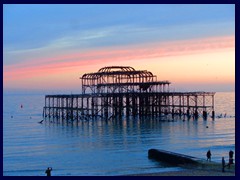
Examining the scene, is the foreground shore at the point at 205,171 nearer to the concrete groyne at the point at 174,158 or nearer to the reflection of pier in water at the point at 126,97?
the concrete groyne at the point at 174,158

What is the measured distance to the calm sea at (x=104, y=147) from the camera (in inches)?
912

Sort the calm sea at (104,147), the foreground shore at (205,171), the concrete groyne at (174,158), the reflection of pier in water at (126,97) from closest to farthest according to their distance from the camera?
the foreground shore at (205,171), the concrete groyne at (174,158), the calm sea at (104,147), the reflection of pier in water at (126,97)

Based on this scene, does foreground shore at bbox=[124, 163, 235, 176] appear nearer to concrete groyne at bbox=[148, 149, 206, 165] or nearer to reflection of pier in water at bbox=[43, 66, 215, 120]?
concrete groyne at bbox=[148, 149, 206, 165]

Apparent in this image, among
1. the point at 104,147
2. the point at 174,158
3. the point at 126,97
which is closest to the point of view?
the point at 174,158

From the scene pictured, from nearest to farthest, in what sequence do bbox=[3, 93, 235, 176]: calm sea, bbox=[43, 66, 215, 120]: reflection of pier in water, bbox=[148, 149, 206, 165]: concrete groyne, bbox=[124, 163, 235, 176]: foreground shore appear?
1. bbox=[124, 163, 235, 176]: foreground shore
2. bbox=[148, 149, 206, 165]: concrete groyne
3. bbox=[3, 93, 235, 176]: calm sea
4. bbox=[43, 66, 215, 120]: reflection of pier in water

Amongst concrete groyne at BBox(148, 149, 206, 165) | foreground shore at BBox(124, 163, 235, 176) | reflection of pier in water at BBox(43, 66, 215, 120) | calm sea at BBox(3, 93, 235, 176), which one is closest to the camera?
foreground shore at BBox(124, 163, 235, 176)

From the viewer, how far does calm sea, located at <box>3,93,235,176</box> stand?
23.2 metres

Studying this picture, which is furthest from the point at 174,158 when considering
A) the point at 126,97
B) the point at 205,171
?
the point at 126,97

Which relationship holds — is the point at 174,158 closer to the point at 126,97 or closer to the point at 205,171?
the point at 205,171

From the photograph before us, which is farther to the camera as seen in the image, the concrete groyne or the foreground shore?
the concrete groyne

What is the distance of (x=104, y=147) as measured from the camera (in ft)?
101

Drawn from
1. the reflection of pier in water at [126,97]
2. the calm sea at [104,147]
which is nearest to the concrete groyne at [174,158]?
the calm sea at [104,147]

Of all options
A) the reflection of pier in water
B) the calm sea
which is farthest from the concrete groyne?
the reflection of pier in water

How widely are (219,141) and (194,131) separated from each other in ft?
23.5
